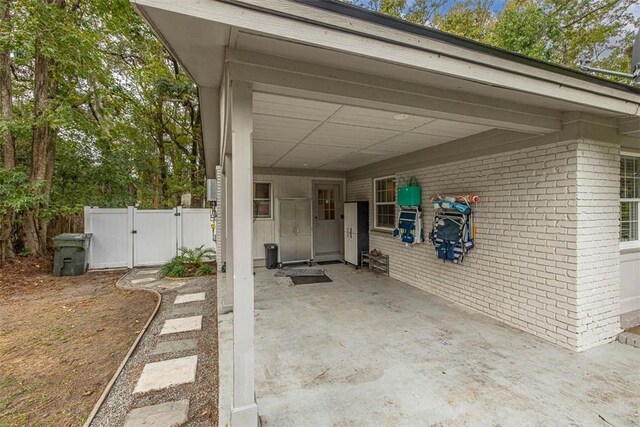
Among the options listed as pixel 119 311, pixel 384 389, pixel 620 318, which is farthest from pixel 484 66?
pixel 119 311

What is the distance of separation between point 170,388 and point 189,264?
476 centimetres

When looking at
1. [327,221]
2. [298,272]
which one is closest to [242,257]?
[298,272]

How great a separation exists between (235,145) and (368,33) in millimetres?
1021

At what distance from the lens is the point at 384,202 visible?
6.35 m

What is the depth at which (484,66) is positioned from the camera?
194 cm

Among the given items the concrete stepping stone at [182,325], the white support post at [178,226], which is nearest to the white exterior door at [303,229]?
the white support post at [178,226]

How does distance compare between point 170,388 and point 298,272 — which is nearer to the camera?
point 170,388

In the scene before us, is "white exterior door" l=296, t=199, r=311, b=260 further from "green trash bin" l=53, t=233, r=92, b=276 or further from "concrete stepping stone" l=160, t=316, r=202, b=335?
"green trash bin" l=53, t=233, r=92, b=276

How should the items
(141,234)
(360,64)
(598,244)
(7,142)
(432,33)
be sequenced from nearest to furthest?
(432,33) < (360,64) < (598,244) < (7,142) < (141,234)

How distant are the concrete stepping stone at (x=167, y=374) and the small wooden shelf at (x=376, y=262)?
4188 millimetres

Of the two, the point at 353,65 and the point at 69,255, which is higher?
the point at 353,65

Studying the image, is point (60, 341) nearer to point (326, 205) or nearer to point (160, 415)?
point (160, 415)

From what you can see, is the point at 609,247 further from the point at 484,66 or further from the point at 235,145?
the point at 235,145

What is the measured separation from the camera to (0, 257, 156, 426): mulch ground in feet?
7.22
